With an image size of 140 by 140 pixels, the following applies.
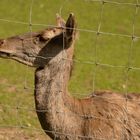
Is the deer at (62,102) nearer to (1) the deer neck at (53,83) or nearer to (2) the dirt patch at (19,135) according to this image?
(1) the deer neck at (53,83)

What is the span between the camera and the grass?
9.98 metres

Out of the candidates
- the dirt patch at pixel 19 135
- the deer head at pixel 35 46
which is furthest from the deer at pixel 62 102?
the dirt patch at pixel 19 135

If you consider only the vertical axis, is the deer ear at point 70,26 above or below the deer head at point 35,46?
above

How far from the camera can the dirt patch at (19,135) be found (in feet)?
27.7

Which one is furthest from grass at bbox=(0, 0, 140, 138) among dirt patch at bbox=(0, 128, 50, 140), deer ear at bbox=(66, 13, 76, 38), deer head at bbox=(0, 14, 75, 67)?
deer ear at bbox=(66, 13, 76, 38)

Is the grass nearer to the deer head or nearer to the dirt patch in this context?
the dirt patch

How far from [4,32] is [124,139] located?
9.36 m

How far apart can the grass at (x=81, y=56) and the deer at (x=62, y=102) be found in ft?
1.48

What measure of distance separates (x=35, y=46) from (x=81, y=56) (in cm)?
711

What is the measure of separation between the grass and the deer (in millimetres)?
451

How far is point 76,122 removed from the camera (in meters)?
6.45

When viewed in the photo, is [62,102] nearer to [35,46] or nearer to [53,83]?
[53,83]

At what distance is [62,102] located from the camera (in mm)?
6445

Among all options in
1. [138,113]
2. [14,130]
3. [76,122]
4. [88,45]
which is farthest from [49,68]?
[88,45]
